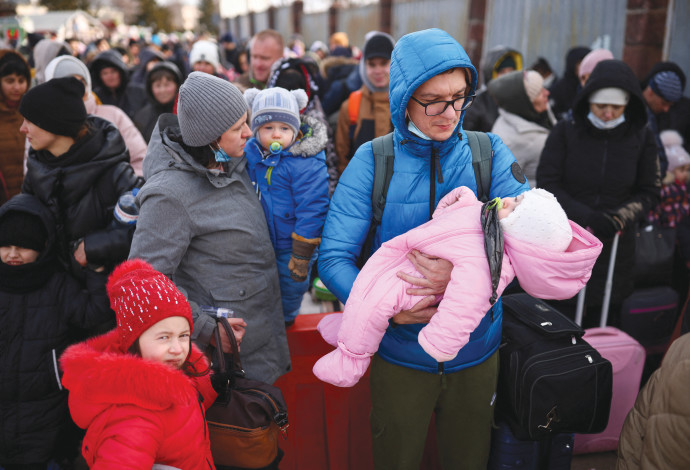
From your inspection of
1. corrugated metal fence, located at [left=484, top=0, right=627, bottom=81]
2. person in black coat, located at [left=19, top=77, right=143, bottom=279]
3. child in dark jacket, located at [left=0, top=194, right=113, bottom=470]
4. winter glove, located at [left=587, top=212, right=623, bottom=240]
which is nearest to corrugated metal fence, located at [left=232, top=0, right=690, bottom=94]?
corrugated metal fence, located at [left=484, top=0, right=627, bottom=81]

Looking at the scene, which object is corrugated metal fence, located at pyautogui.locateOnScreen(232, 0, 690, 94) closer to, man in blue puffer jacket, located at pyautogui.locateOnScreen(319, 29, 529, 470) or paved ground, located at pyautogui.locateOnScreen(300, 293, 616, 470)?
paved ground, located at pyautogui.locateOnScreen(300, 293, 616, 470)

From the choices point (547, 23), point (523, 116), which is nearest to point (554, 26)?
point (547, 23)

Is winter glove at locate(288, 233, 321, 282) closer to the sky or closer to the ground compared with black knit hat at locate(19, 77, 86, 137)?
closer to the ground

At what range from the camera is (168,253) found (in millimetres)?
1950

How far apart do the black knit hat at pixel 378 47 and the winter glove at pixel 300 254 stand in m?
2.48

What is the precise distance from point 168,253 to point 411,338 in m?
0.98

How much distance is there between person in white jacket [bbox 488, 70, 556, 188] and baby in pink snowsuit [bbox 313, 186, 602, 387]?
242 cm

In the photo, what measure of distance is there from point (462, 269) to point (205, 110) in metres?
1.18

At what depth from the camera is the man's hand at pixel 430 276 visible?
5.57 feet

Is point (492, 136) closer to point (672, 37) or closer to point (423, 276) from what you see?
point (423, 276)

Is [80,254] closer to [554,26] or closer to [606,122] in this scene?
[606,122]

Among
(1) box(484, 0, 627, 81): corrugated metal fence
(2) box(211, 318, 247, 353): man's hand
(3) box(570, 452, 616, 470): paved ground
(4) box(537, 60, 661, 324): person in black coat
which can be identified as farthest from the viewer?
(1) box(484, 0, 627, 81): corrugated metal fence

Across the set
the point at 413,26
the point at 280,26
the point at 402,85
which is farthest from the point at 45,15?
the point at 402,85

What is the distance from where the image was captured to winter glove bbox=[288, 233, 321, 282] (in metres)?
2.29
